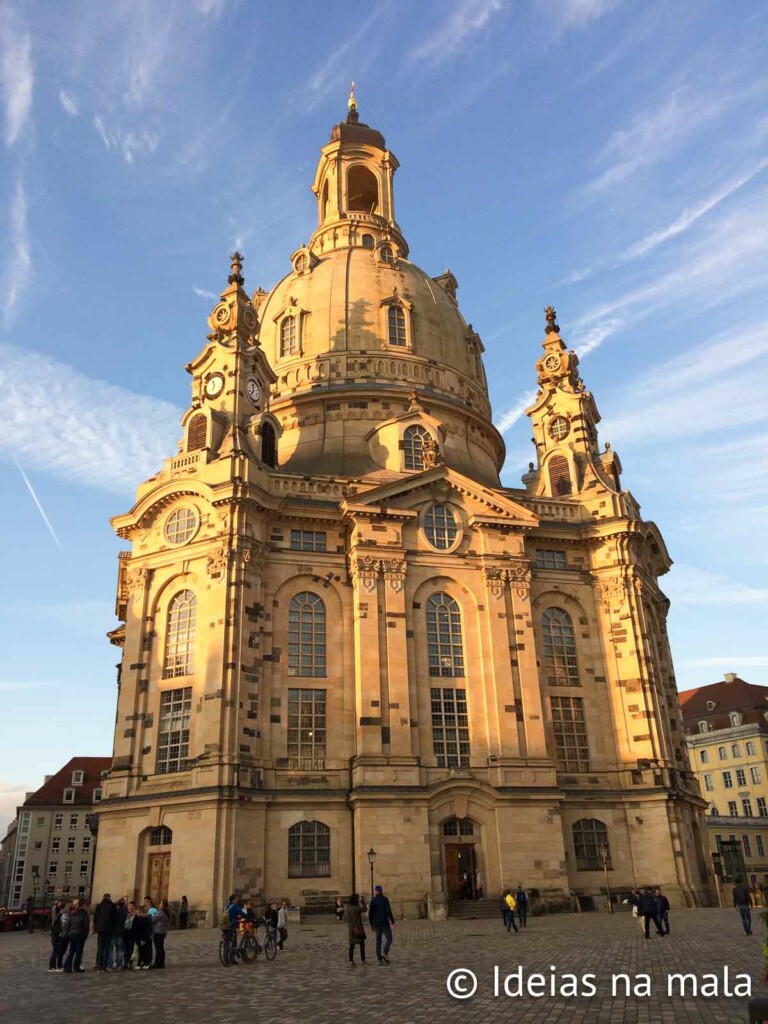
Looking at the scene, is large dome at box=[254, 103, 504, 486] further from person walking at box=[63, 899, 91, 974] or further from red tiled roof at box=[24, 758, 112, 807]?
red tiled roof at box=[24, 758, 112, 807]

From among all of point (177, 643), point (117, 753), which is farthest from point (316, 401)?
point (117, 753)

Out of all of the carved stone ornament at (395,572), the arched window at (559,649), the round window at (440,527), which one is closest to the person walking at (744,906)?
the arched window at (559,649)

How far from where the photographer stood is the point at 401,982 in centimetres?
1894

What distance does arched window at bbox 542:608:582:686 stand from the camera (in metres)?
49.2

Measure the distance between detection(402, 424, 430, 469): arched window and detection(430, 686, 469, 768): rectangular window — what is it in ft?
44.8

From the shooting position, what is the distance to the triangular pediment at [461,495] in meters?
48.7

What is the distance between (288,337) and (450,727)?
1201 inches

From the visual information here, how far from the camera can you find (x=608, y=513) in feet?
173

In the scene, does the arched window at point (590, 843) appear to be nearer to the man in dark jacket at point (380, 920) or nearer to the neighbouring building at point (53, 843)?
A: the man in dark jacket at point (380, 920)

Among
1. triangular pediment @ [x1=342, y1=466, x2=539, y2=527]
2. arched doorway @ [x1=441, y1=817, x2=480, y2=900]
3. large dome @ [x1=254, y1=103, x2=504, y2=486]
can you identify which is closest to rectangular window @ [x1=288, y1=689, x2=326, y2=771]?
arched doorway @ [x1=441, y1=817, x2=480, y2=900]

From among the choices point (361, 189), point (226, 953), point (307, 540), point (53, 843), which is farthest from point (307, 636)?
Answer: point (53, 843)

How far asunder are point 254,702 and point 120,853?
9221mm

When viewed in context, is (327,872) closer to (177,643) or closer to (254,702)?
(254,702)

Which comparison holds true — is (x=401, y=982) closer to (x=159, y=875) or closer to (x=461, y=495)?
(x=159, y=875)
